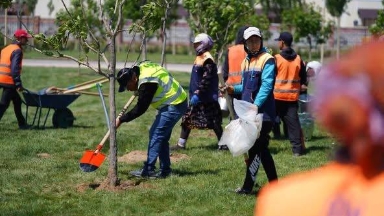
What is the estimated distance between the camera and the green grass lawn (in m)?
7.59

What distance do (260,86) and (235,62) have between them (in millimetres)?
3066

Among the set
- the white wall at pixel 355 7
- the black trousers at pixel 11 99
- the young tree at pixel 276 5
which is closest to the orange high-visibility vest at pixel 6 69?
the black trousers at pixel 11 99

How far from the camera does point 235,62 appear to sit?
10719 mm

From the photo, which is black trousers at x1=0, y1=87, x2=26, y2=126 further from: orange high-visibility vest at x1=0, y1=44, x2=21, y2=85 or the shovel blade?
the shovel blade

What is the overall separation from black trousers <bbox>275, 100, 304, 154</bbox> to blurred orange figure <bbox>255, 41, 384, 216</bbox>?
29.1ft

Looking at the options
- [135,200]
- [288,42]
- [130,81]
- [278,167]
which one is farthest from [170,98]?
[288,42]

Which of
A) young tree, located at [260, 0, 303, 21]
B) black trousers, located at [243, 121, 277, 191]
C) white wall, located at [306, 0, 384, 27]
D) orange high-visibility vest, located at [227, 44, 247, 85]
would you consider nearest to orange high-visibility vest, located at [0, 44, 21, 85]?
orange high-visibility vest, located at [227, 44, 247, 85]

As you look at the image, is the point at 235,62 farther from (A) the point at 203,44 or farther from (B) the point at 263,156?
(B) the point at 263,156

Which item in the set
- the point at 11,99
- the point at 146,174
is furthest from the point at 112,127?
the point at 11,99

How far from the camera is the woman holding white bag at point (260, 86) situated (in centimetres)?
760

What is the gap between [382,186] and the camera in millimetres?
2027

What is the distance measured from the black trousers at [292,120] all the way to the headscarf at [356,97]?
8.91 meters

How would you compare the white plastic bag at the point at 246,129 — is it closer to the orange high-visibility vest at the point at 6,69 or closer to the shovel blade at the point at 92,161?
the shovel blade at the point at 92,161

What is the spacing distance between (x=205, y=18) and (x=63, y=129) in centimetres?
331
